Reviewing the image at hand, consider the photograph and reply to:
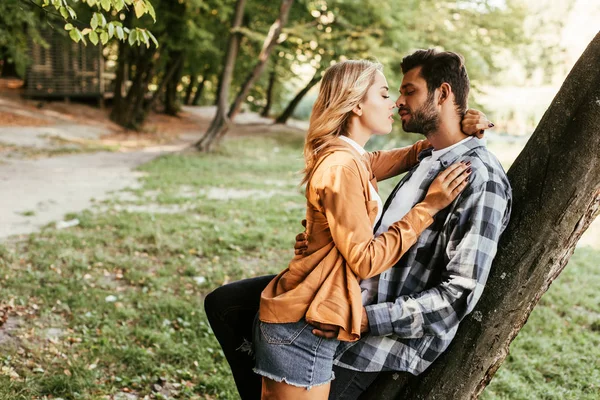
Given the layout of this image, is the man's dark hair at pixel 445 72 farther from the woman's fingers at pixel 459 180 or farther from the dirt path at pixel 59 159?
the dirt path at pixel 59 159

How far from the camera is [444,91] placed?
2658mm

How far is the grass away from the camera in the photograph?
4.31 m

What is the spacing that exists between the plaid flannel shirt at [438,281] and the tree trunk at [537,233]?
0.28 feet

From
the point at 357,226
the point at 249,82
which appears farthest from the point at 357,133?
the point at 249,82

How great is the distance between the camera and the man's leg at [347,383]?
2.48m

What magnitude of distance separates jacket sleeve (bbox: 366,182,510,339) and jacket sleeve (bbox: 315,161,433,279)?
0.53 ft

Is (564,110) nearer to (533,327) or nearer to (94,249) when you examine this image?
(533,327)

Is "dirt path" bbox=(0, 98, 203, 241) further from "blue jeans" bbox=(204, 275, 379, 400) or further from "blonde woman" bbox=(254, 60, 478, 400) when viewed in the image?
"blonde woman" bbox=(254, 60, 478, 400)

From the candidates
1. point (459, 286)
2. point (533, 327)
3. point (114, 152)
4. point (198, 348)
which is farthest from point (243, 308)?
point (114, 152)

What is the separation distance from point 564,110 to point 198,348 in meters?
3.66

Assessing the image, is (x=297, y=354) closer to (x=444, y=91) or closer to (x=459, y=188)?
(x=459, y=188)

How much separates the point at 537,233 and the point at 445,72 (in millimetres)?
879

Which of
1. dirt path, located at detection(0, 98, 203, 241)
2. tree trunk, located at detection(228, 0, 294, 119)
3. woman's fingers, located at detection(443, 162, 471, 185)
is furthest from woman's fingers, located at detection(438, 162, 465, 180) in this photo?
tree trunk, located at detection(228, 0, 294, 119)

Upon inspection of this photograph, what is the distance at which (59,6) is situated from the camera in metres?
2.95
